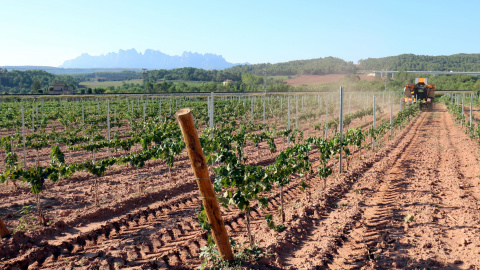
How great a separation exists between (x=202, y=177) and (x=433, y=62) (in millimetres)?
129883

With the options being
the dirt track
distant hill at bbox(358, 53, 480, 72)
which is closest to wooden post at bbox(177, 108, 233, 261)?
the dirt track

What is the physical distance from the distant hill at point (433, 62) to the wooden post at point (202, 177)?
349 ft

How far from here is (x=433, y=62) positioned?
11669 centimetres

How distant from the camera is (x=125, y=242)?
596cm

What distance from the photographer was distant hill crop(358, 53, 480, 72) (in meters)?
109

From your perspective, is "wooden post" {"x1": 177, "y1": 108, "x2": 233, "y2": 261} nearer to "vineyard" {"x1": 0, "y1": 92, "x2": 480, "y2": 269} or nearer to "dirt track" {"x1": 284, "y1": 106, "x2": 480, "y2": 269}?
"vineyard" {"x1": 0, "y1": 92, "x2": 480, "y2": 269}

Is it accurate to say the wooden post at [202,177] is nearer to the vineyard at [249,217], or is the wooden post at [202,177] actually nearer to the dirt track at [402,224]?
the vineyard at [249,217]

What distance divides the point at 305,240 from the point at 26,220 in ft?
17.1

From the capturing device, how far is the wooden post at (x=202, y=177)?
4.36 metres

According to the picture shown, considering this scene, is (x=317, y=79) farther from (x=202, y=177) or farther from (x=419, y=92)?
(x=202, y=177)

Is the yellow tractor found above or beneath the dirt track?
above

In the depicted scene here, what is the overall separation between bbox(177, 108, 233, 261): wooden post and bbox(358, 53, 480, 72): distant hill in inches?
4192

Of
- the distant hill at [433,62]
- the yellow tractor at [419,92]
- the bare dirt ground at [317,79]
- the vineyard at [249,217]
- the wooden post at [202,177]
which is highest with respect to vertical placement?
the distant hill at [433,62]

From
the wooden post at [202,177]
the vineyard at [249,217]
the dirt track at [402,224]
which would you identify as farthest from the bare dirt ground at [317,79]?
the wooden post at [202,177]
